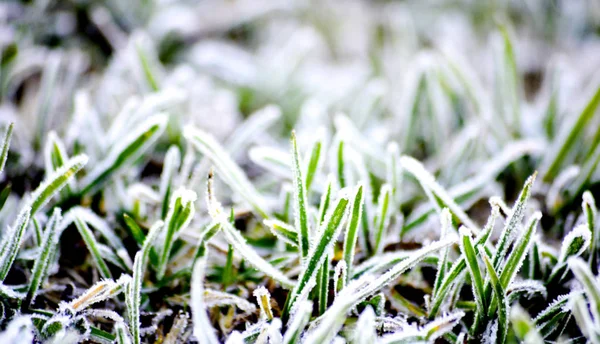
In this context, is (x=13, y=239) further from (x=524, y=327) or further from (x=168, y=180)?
(x=524, y=327)

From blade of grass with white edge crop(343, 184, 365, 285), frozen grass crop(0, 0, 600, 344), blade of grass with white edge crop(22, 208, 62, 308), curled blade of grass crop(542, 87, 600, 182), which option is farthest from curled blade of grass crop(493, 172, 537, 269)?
blade of grass with white edge crop(22, 208, 62, 308)

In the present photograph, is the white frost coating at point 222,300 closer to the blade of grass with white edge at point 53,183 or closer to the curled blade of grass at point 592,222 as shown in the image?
the blade of grass with white edge at point 53,183

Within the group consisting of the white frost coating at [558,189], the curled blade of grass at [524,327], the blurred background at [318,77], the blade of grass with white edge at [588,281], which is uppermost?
the blurred background at [318,77]

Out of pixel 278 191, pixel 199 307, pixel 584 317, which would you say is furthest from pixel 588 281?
pixel 278 191

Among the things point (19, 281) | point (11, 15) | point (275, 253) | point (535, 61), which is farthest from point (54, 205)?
point (535, 61)

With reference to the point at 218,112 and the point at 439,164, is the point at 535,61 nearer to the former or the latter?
the point at 439,164

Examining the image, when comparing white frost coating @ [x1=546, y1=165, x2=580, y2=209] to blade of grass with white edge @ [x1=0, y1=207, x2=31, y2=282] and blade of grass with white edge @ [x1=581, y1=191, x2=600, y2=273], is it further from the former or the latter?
blade of grass with white edge @ [x1=0, y1=207, x2=31, y2=282]

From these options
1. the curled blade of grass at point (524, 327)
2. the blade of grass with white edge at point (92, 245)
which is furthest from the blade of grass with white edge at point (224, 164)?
the curled blade of grass at point (524, 327)
